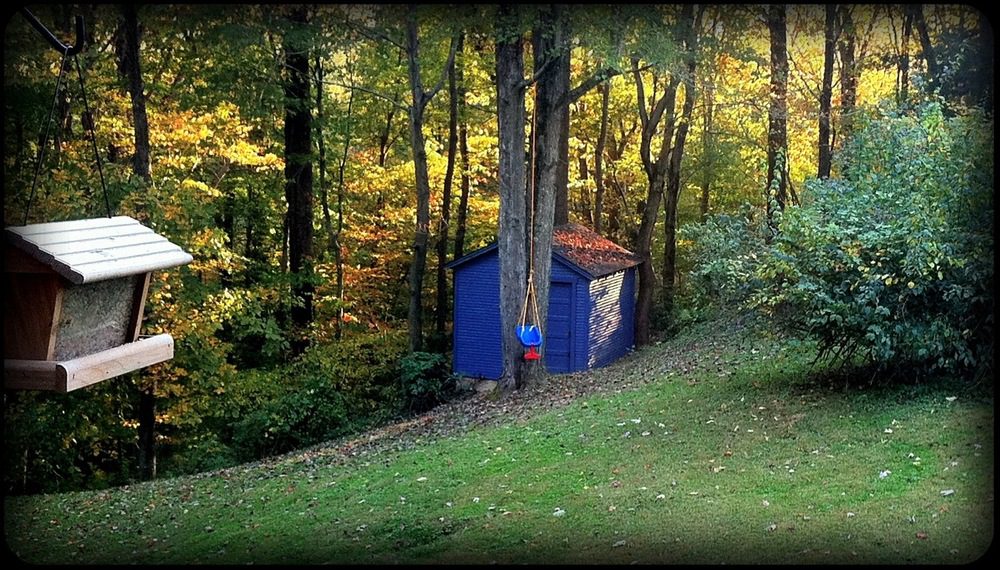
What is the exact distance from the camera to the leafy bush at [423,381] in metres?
14.8

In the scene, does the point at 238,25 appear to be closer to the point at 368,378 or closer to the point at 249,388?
the point at 249,388

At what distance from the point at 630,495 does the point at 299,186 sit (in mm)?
13475

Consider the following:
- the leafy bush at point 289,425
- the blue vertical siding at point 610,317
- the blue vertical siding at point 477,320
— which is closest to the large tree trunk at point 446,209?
the blue vertical siding at point 477,320

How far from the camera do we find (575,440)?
9.13 meters

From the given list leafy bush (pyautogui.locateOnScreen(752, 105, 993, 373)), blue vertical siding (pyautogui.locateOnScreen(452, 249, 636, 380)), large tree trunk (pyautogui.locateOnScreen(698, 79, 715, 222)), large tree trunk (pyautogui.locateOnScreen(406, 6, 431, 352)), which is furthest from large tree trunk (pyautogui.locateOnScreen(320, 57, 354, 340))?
leafy bush (pyautogui.locateOnScreen(752, 105, 993, 373))

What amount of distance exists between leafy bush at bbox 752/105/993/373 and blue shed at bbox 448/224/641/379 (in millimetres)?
8557

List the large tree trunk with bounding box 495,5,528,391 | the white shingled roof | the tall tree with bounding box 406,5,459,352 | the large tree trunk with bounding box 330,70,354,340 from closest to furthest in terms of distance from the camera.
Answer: the white shingled roof < the large tree trunk with bounding box 495,5,528,391 < the tall tree with bounding box 406,5,459,352 < the large tree trunk with bounding box 330,70,354,340

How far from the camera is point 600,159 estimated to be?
79.6ft

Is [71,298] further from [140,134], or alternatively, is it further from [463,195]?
[463,195]

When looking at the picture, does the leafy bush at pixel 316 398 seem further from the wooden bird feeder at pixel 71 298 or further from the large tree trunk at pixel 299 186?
the wooden bird feeder at pixel 71 298

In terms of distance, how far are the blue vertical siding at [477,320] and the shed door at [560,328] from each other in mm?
1042

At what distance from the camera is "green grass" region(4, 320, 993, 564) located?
5.44 metres

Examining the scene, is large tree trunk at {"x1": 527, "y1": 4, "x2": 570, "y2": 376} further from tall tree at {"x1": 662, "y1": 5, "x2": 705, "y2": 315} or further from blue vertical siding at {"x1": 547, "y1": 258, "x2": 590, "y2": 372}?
blue vertical siding at {"x1": 547, "y1": 258, "x2": 590, "y2": 372}

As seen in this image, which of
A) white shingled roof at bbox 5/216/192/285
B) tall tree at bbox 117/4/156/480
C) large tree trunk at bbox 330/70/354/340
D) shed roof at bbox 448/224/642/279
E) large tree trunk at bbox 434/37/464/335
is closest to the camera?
white shingled roof at bbox 5/216/192/285
